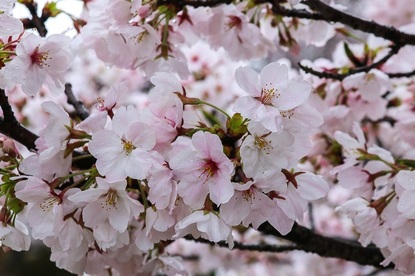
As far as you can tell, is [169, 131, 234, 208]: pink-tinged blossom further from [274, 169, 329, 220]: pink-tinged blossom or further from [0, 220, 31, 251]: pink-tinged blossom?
[0, 220, 31, 251]: pink-tinged blossom

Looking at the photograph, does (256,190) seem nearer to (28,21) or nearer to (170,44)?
(170,44)

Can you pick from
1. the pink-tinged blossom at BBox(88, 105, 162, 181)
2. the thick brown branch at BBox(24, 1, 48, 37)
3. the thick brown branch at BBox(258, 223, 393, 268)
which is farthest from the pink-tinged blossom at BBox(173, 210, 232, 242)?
the thick brown branch at BBox(24, 1, 48, 37)

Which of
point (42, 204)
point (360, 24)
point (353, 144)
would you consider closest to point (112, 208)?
point (42, 204)

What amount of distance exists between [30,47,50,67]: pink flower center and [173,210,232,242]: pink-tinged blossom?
1.22 ft

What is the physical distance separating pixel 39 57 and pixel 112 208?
29cm

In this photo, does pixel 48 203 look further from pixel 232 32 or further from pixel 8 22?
pixel 232 32

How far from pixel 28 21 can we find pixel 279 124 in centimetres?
81

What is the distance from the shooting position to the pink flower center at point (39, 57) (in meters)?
1.03

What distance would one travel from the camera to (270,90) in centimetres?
96

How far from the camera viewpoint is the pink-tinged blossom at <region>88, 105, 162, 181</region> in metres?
0.92

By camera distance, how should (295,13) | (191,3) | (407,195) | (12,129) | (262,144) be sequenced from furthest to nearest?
(295,13) < (191,3) < (12,129) < (407,195) < (262,144)

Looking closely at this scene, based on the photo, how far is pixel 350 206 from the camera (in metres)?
1.17

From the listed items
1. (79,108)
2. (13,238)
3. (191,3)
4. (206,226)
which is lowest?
(79,108)

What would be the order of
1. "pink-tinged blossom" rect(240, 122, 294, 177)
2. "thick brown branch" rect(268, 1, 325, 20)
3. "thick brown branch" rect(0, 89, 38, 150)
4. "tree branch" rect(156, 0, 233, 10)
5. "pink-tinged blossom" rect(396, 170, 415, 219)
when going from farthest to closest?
"thick brown branch" rect(268, 1, 325, 20), "tree branch" rect(156, 0, 233, 10), "thick brown branch" rect(0, 89, 38, 150), "pink-tinged blossom" rect(396, 170, 415, 219), "pink-tinged blossom" rect(240, 122, 294, 177)
